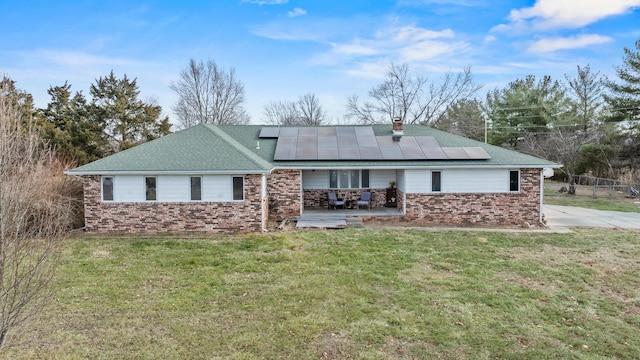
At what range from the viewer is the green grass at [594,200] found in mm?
19125

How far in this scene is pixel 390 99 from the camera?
119ft

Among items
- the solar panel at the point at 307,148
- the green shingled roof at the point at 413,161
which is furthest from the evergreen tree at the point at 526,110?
the solar panel at the point at 307,148

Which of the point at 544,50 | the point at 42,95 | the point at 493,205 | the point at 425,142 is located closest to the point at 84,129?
the point at 42,95

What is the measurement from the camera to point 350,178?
55.7 feet

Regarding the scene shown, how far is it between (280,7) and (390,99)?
21.4 metres

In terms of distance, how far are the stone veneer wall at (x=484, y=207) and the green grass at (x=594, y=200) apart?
7.47 meters

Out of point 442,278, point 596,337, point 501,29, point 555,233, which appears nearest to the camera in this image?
point 596,337

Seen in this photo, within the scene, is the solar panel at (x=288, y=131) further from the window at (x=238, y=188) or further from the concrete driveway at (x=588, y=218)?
the concrete driveway at (x=588, y=218)

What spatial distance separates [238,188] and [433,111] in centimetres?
2750

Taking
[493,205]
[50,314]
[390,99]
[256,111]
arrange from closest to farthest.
→ [50,314], [493,205], [390,99], [256,111]

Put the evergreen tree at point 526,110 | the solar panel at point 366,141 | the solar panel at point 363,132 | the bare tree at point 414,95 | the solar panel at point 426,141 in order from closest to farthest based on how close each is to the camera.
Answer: the solar panel at point 426,141, the solar panel at point 366,141, the solar panel at point 363,132, the evergreen tree at point 526,110, the bare tree at point 414,95

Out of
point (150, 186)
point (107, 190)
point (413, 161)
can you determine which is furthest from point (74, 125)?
point (413, 161)

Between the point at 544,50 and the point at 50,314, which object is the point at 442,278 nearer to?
the point at 50,314

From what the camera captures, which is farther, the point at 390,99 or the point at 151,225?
the point at 390,99
